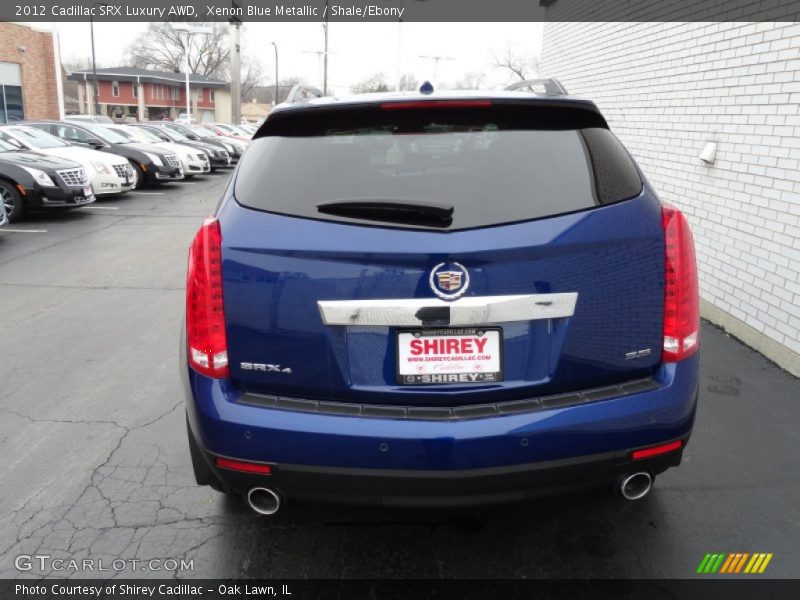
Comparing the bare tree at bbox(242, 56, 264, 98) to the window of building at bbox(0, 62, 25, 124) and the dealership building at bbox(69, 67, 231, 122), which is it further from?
the window of building at bbox(0, 62, 25, 124)

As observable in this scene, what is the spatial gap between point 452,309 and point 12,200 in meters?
11.1

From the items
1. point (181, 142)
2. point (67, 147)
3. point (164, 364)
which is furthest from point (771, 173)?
point (181, 142)

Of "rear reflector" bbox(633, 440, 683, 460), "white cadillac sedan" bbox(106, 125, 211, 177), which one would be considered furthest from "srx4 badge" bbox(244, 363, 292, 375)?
"white cadillac sedan" bbox(106, 125, 211, 177)

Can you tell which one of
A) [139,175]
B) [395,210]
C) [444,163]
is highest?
[444,163]

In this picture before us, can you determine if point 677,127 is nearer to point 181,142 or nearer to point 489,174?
point 489,174

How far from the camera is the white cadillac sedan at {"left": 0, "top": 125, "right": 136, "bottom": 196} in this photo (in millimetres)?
12594

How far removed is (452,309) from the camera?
205 centimetres

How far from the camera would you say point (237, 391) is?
221 centimetres

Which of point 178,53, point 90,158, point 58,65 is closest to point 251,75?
point 178,53

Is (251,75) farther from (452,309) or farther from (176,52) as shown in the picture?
(452,309)

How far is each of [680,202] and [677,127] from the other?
809 millimetres

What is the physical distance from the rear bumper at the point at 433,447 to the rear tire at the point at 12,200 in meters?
10.4
